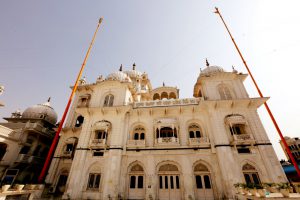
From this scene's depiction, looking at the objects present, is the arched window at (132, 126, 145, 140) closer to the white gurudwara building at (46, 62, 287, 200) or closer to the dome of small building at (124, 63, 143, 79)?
the white gurudwara building at (46, 62, 287, 200)

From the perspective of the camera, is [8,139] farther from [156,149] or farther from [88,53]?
[156,149]

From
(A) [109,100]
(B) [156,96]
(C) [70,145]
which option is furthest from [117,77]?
(C) [70,145]

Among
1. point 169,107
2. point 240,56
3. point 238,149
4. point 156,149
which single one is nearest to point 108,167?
point 156,149

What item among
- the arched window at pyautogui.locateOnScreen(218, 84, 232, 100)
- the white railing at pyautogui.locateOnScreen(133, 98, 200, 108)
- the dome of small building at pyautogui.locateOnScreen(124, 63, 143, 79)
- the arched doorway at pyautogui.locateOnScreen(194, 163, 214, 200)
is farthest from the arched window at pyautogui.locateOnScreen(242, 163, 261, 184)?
the dome of small building at pyautogui.locateOnScreen(124, 63, 143, 79)

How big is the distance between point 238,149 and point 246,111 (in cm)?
465

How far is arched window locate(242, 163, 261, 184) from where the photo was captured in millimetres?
13609

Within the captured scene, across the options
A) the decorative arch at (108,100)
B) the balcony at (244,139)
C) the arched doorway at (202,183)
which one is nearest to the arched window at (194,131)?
the arched doorway at (202,183)

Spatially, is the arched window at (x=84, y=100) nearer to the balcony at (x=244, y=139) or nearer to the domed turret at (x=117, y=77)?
the domed turret at (x=117, y=77)

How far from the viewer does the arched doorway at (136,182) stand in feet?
48.0

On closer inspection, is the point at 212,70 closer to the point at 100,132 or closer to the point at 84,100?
the point at 100,132

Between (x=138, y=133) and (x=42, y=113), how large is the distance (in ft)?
68.1

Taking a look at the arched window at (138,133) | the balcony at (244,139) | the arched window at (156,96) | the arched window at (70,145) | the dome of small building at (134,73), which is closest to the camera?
the balcony at (244,139)

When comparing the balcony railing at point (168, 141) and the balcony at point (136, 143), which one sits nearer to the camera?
the balcony railing at point (168, 141)

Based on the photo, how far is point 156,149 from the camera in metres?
16.2
